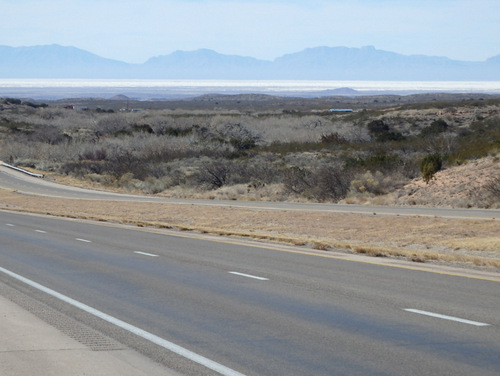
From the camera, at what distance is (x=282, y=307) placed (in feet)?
31.7

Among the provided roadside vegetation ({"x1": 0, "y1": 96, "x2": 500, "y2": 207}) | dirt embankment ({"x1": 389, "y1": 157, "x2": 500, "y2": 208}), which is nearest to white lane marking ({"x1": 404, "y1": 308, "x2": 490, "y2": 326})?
dirt embankment ({"x1": 389, "y1": 157, "x2": 500, "y2": 208})

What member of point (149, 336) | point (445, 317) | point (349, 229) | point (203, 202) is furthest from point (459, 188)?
point (149, 336)

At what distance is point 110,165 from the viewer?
66.4 m

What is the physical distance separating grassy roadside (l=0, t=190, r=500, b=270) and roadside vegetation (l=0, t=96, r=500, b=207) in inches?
345

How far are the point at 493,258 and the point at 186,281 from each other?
6.09m

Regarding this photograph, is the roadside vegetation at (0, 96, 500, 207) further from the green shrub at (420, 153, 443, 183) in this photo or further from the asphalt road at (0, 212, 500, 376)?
the asphalt road at (0, 212, 500, 376)

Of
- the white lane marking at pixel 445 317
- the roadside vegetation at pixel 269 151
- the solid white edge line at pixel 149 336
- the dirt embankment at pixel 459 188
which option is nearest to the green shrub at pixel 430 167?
the roadside vegetation at pixel 269 151

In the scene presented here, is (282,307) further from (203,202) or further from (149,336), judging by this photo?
(203,202)

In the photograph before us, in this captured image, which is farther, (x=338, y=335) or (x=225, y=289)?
(x=225, y=289)

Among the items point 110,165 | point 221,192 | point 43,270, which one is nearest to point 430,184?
point 221,192

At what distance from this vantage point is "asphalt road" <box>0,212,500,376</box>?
6961 mm

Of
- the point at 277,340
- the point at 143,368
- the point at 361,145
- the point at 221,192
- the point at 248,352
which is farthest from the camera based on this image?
the point at 361,145

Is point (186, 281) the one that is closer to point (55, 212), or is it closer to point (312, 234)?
point (312, 234)

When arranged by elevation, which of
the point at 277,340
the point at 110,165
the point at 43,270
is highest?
the point at 277,340
